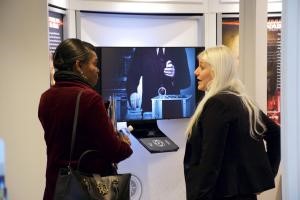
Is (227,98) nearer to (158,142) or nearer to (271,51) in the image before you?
(158,142)

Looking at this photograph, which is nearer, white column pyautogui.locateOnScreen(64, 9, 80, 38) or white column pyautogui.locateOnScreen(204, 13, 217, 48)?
white column pyautogui.locateOnScreen(64, 9, 80, 38)

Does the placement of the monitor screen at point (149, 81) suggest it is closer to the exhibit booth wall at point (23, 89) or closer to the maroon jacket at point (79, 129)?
the exhibit booth wall at point (23, 89)

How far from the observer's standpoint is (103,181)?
170cm

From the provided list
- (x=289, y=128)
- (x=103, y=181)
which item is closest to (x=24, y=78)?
(x=103, y=181)

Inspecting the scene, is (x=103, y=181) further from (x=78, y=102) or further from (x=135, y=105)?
(x=135, y=105)

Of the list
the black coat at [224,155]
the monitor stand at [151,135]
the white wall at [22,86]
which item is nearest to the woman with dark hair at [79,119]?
the black coat at [224,155]

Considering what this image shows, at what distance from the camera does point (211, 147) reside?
175 cm

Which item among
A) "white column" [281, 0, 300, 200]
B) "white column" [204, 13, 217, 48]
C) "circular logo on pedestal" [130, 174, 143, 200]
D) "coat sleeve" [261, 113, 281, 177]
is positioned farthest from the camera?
"white column" [204, 13, 217, 48]

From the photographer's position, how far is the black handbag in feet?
5.31

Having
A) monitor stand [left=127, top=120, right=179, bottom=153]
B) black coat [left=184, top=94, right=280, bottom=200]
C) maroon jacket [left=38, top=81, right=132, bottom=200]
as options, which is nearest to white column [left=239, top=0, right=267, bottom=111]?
monitor stand [left=127, top=120, right=179, bottom=153]

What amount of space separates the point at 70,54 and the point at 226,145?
0.76 metres

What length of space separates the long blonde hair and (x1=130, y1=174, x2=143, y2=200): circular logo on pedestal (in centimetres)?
168

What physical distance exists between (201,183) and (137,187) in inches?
69.7

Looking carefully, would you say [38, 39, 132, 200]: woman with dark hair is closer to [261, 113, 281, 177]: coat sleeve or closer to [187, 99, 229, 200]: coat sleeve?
[187, 99, 229, 200]: coat sleeve
